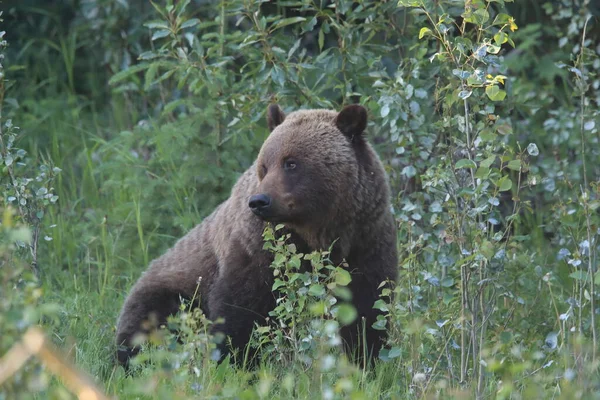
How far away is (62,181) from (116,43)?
1.82 metres

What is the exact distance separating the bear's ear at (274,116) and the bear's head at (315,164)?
17cm

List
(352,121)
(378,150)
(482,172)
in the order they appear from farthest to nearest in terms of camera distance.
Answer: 1. (378,150)
2. (352,121)
3. (482,172)

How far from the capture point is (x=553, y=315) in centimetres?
607

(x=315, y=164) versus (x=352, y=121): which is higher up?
(x=352, y=121)

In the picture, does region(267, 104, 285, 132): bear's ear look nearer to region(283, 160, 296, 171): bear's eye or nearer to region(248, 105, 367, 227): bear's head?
region(248, 105, 367, 227): bear's head

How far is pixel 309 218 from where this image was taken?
5.20 m

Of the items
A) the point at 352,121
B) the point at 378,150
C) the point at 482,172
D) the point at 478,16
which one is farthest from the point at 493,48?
the point at 378,150

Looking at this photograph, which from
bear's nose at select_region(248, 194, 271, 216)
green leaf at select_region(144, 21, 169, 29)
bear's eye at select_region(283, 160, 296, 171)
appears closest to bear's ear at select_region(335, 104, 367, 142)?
bear's eye at select_region(283, 160, 296, 171)

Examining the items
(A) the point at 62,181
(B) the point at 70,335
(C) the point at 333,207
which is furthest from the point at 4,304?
(A) the point at 62,181

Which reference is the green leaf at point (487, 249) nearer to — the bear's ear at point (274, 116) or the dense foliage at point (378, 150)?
the dense foliage at point (378, 150)

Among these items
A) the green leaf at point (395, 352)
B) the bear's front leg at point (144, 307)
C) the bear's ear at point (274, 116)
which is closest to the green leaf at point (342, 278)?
the green leaf at point (395, 352)

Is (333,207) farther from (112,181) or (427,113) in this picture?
(112,181)

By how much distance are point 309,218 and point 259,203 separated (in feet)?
1.32

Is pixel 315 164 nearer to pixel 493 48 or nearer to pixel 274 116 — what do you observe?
pixel 274 116
